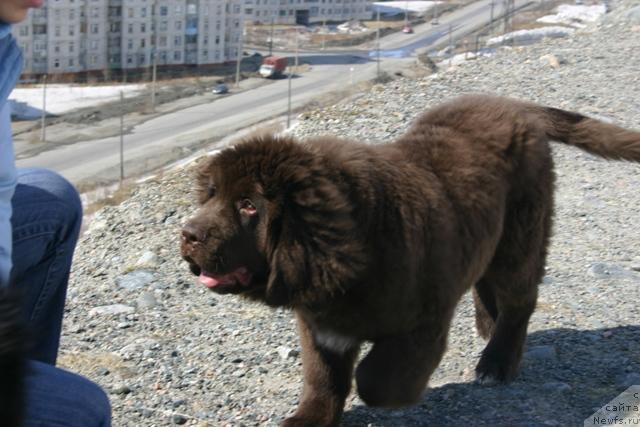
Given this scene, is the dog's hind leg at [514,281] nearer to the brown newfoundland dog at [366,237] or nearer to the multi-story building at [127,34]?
the brown newfoundland dog at [366,237]

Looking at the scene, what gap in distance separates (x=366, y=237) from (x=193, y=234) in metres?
0.66

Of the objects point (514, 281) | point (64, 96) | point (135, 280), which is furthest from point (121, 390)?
point (64, 96)

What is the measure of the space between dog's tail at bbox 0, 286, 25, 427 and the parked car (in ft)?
124

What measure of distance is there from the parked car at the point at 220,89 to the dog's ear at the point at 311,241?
35725 mm

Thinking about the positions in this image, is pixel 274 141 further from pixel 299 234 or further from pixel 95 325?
pixel 95 325

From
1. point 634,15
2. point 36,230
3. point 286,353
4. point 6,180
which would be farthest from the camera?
point 634,15

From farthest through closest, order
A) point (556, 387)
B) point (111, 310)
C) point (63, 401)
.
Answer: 1. point (111, 310)
2. point (556, 387)
3. point (63, 401)

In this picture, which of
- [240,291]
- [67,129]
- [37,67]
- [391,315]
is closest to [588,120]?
[391,315]

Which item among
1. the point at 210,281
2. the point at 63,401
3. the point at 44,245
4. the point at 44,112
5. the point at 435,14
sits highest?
the point at 44,245

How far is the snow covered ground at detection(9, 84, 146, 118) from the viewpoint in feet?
111

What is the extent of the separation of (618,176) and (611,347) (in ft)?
11.5

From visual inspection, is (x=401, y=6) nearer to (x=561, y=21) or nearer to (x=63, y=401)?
(x=561, y=21)

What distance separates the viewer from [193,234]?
144 inches

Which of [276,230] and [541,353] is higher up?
[276,230]
